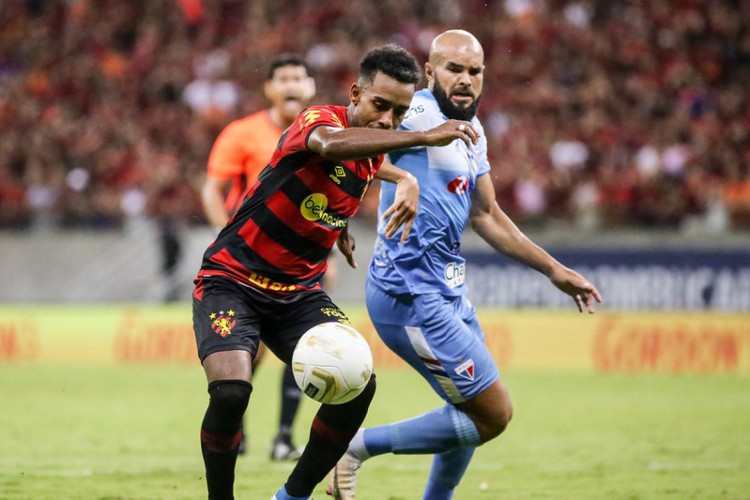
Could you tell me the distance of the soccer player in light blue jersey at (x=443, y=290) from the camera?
5777mm

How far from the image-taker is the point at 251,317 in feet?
17.7

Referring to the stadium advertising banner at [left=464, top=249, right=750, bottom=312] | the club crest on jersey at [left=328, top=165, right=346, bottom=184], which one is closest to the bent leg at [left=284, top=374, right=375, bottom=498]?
the club crest on jersey at [left=328, top=165, right=346, bottom=184]

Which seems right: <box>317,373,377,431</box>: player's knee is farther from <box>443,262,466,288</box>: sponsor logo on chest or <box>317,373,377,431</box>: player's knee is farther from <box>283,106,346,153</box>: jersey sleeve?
<box>283,106,346,153</box>: jersey sleeve

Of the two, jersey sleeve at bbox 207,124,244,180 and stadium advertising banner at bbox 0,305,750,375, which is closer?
jersey sleeve at bbox 207,124,244,180

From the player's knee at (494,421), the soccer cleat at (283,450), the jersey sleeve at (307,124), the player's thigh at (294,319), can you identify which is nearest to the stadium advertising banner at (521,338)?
the soccer cleat at (283,450)

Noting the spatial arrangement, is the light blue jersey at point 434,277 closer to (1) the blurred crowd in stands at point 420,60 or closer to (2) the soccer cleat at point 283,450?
(2) the soccer cleat at point 283,450

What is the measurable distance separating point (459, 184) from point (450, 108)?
1.39ft

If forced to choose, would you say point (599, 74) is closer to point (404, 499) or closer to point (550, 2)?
point (550, 2)

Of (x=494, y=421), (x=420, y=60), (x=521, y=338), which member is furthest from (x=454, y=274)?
(x=420, y=60)

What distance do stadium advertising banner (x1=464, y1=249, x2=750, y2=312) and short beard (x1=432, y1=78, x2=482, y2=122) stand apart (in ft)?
33.6

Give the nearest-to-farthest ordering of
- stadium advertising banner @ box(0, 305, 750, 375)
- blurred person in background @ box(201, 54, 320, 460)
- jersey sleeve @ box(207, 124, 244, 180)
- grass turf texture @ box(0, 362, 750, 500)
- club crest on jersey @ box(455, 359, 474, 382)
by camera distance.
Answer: club crest on jersey @ box(455, 359, 474, 382)
grass turf texture @ box(0, 362, 750, 500)
blurred person in background @ box(201, 54, 320, 460)
jersey sleeve @ box(207, 124, 244, 180)
stadium advertising banner @ box(0, 305, 750, 375)

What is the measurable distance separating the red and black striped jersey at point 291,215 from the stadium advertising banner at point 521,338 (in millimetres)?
9734

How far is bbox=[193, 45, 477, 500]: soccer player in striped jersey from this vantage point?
16.7 ft

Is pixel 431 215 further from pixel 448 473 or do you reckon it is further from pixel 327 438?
pixel 448 473
